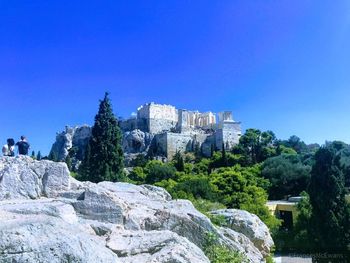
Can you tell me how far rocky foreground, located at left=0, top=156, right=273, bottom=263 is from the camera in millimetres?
3844

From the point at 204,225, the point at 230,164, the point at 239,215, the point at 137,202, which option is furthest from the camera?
the point at 230,164

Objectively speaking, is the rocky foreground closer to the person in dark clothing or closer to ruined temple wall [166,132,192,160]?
the person in dark clothing

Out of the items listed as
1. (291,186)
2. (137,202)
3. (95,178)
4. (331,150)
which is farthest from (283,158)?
(137,202)

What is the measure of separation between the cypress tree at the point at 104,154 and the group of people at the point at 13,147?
1315cm

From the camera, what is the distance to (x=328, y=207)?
2167 centimetres

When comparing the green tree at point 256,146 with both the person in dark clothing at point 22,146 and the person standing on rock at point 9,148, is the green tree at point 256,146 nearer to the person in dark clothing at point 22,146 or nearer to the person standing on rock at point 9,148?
the person in dark clothing at point 22,146

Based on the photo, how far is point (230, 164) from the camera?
58750 millimetres

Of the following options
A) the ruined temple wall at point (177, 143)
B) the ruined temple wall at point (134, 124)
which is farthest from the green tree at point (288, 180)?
the ruined temple wall at point (134, 124)

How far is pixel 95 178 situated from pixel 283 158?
32.0 m

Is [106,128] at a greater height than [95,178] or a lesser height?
greater

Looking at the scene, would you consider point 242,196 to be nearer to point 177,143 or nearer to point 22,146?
point 22,146

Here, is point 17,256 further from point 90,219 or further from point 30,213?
point 90,219

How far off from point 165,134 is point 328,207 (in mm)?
56106

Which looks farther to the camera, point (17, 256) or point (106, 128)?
point (106, 128)
